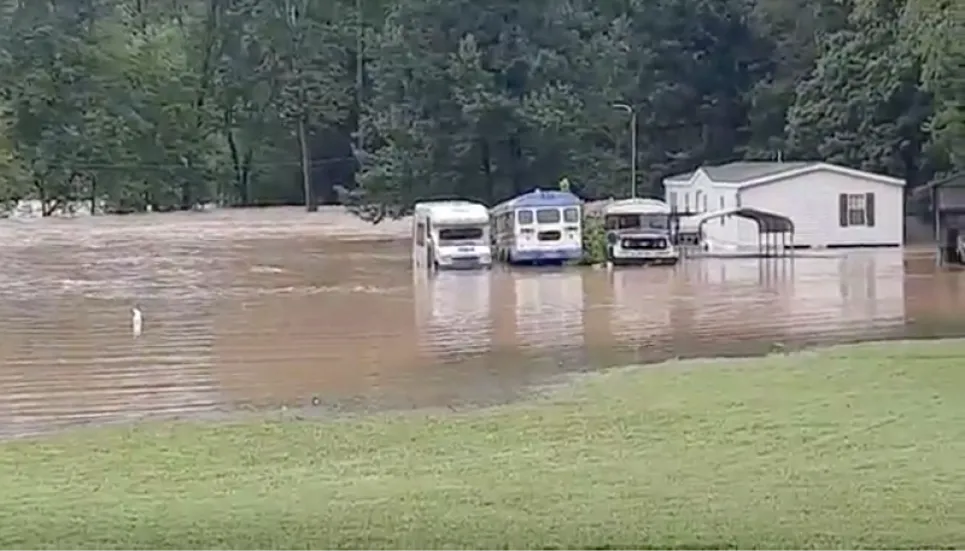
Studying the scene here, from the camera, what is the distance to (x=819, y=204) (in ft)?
178

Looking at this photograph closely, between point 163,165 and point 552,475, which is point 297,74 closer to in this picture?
point 163,165

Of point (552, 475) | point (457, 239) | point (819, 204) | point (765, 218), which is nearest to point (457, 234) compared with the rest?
point (457, 239)

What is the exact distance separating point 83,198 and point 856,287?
62.8 m

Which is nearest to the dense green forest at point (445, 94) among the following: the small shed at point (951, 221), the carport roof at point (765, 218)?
the small shed at point (951, 221)

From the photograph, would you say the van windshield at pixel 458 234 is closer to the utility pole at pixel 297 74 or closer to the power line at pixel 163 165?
the power line at pixel 163 165

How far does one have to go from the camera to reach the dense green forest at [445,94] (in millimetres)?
60375

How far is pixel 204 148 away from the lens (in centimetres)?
9306

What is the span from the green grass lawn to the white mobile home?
35.3 metres

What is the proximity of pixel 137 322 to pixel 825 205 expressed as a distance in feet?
98.7

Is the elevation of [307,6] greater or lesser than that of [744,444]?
greater

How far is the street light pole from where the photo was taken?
214 feet

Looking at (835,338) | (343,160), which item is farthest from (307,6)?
(835,338)

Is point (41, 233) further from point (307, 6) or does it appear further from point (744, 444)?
point (744, 444)

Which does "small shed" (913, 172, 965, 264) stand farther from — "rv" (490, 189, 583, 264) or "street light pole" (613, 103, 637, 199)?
"street light pole" (613, 103, 637, 199)
